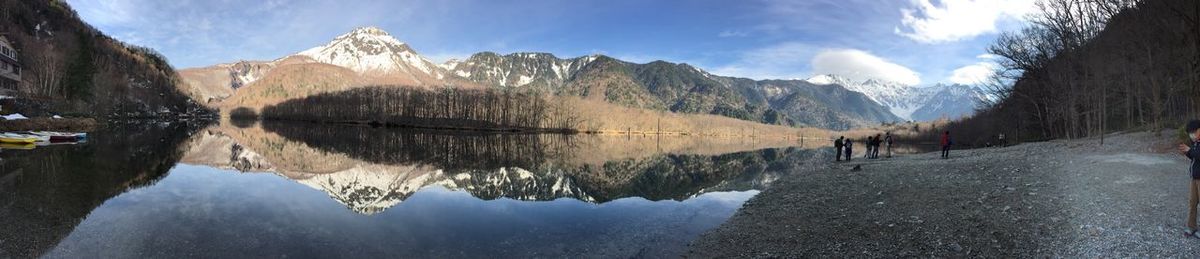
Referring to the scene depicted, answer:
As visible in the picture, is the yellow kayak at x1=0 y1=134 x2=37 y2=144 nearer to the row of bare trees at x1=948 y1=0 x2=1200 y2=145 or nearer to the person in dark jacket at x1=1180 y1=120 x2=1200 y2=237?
the person in dark jacket at x1=1180 y1=120 x2=1200 y2=237

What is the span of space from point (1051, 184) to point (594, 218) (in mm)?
15784

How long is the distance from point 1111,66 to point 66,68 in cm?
12531

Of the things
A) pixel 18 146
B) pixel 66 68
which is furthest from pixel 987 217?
pixel 66 68

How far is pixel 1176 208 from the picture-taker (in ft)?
43.4

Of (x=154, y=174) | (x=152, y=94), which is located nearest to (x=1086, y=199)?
(x=154, y=174)

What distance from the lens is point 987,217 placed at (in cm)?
1498

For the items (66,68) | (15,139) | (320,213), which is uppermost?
(66,68)

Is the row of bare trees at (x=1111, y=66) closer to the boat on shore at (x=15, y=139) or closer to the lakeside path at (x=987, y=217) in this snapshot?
the lakeside path at (x=987, y=217)

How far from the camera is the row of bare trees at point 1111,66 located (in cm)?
3509

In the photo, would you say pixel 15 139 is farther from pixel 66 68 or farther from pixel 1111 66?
pixel 1111 66

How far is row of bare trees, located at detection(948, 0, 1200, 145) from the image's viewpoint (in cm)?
3509

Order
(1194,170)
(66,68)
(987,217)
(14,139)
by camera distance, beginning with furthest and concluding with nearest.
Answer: (66,68), (14,139), (987,217), (1194,170)

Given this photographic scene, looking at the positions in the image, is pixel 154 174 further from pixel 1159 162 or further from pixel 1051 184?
pixel 1159 162

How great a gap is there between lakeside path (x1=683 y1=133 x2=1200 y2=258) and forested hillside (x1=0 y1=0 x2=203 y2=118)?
80411 millimetres
